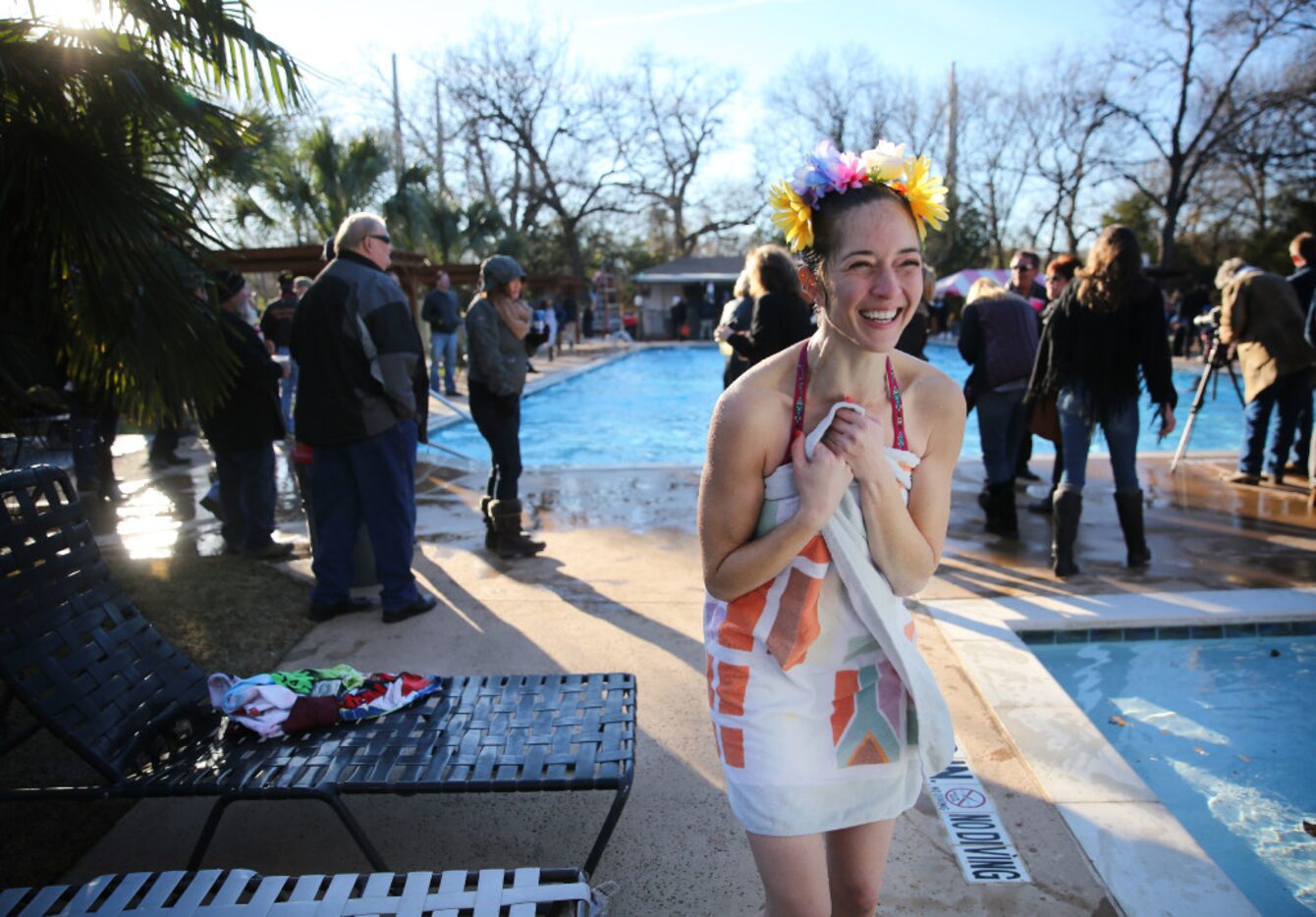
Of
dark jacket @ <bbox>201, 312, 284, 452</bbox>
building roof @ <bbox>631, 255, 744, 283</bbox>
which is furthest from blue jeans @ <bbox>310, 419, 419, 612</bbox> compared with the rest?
building roof @ <bbox>631, 255, 744, 283</bbox>

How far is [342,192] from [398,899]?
2173 cm

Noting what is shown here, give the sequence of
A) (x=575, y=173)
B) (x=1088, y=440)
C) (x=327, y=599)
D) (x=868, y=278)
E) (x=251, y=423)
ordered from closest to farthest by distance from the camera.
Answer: (x=868, y=278) → (x=327, y=599) → (x=1088, y=440) → (x=251, y=423) → (x=575, y=173)

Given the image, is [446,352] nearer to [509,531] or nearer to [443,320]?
[443,320]

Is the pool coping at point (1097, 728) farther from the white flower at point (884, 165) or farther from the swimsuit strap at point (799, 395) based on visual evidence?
the white flower at point (884, 165)

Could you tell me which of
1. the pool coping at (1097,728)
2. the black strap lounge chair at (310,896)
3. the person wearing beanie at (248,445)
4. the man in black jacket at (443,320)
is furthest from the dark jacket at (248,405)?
the man in black jacket at (443,320)

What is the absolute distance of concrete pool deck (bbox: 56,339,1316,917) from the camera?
250 centimetres

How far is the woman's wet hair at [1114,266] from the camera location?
189 inches

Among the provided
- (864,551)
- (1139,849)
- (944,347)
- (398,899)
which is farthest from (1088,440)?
(944,347)

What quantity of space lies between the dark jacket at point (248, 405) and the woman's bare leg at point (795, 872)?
15.4 feet

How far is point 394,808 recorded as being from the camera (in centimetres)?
295

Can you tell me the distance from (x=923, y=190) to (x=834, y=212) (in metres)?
0.18

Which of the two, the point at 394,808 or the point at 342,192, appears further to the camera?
the point at 342,192

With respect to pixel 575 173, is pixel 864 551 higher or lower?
lower

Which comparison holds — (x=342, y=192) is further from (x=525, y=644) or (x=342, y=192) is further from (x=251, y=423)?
(x=525, y=644)
